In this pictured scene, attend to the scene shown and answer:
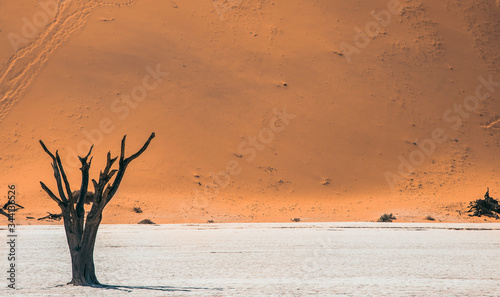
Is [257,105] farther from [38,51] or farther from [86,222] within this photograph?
[86,222]

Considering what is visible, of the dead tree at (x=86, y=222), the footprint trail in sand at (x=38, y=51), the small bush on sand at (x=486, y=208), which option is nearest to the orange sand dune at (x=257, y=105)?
the footprint trail in sand at (x=38, y=51)

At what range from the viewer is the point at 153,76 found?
137 ft

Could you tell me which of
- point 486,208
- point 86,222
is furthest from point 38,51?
point 86,222

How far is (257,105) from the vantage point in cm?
4091

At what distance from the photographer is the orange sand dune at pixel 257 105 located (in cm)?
3528

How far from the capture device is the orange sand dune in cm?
3528

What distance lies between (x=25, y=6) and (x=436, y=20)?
2914 cm

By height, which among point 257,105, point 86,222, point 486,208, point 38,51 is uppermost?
point 38,51

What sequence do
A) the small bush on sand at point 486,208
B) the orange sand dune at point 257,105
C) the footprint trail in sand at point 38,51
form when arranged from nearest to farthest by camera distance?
the small bush on sand at point 486,208 → the orange sand dune at point 257,105 → the footprint trail in sand at point 38,51

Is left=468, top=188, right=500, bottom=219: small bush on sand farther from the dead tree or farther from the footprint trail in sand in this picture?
the footprint trail in sand

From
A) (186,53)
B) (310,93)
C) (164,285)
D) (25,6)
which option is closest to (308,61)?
(310,93)

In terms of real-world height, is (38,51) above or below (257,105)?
above

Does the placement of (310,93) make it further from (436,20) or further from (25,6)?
(25,6)

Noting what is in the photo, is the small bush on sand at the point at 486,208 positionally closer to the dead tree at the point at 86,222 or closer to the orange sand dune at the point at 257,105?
the orange sand dune at the point at 257,105
